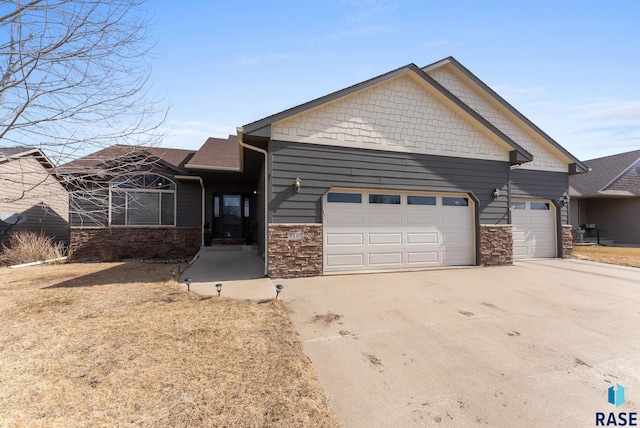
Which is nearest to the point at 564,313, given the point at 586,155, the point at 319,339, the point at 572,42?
the point at 319,339

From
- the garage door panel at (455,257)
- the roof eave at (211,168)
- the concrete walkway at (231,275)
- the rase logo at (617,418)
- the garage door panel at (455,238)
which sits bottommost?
the rase logo at (617,418)

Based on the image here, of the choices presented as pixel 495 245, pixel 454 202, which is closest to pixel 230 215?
pixel 454 202

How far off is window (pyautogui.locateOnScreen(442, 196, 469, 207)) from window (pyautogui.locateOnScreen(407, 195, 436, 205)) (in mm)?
418

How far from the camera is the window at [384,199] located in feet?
25.3

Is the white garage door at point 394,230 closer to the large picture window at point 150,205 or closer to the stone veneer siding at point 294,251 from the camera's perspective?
the stone veneer siding at point 294,251

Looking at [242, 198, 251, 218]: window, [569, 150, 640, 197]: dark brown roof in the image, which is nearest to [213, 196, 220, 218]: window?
[242, 198, 251, 218]: window

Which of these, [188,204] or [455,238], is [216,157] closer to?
[188,204]

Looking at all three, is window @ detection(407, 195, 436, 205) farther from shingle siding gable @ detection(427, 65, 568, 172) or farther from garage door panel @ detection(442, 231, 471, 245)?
shingle siding gable @ detection(427, 65, 568, 172)

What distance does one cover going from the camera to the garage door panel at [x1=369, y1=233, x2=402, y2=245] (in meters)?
7.63

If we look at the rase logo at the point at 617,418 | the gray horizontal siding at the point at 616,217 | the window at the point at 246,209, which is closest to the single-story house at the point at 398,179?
the window at the point at 246,209

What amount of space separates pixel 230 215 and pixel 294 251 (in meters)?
6.67

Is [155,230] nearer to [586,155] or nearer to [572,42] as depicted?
[572,42]

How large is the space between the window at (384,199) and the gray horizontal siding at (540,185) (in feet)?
17.4

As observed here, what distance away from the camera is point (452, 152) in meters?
8.47
